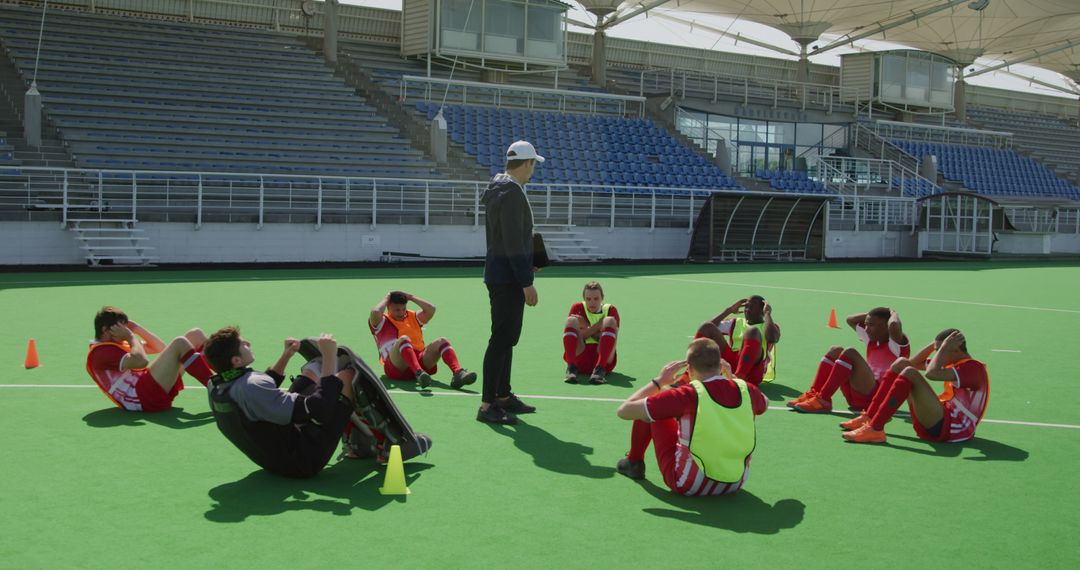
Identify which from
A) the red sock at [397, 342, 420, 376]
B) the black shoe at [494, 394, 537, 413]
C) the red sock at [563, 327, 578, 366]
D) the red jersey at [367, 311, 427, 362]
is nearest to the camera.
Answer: the black shoe at [494, 394, 537, 413]

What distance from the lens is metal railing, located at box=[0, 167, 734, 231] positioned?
23984 mm

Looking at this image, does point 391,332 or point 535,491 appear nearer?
point 535,491

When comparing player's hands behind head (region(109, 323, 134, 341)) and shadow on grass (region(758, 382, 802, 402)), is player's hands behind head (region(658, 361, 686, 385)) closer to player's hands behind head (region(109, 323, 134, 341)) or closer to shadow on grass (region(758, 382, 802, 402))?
shadow on grass (region(758, 382, 802, 402))

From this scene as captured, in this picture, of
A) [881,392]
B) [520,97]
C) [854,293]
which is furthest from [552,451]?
[520,97]

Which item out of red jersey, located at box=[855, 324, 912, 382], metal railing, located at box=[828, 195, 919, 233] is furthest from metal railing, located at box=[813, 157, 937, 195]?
red jersey, located at box=[855, 324, 912, 382]

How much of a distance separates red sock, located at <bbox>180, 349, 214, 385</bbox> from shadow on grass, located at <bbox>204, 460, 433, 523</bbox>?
70.4 inches

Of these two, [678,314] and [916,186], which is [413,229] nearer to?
[678,314]

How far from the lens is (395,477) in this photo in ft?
19.2

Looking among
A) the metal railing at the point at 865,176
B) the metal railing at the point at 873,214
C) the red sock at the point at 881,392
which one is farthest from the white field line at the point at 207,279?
the metal railing at the point at 865,176

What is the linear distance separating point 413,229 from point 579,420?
20.4 m

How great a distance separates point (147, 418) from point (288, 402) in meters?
2.57

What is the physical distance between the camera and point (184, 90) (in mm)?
31906

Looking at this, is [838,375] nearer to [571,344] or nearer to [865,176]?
[571,344]

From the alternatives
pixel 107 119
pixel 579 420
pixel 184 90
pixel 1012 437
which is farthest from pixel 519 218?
pixel 184 90
